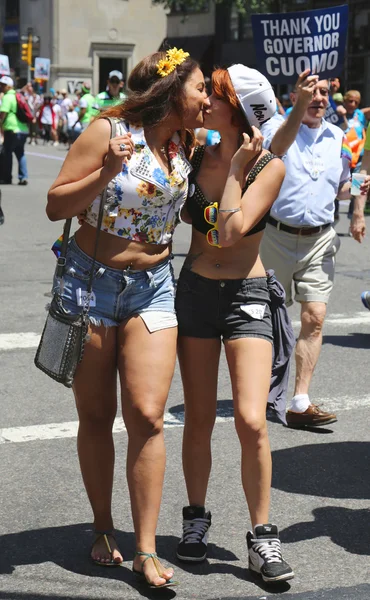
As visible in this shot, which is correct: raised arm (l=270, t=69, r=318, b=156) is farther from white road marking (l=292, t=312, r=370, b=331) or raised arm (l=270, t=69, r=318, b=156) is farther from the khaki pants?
white road marking (l=292, t=312, r=370, b=331)

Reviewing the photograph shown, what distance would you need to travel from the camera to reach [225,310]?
4258 millimetres

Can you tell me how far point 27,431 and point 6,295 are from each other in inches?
168

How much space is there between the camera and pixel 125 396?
4.02 meters

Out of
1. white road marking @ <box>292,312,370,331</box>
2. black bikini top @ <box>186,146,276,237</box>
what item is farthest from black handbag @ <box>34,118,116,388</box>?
white road marking @ <box>292,312,370,331</box>

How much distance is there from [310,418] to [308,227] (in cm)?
113

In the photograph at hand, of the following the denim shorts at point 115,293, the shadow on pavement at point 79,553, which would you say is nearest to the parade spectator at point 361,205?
the denim shorts at point 115,293

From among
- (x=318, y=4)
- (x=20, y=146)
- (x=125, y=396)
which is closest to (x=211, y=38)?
(x=318, y=4)

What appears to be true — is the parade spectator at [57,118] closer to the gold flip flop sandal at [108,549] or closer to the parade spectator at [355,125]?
the parade spectator at [355,125]

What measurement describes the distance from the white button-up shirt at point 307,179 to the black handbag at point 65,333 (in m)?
2.56

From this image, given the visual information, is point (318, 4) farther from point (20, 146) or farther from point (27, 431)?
point (27, 431)

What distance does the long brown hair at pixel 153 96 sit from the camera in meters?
3.97

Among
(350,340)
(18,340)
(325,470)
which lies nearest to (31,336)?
(18,340)

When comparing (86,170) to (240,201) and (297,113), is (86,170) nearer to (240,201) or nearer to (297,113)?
(240,201)

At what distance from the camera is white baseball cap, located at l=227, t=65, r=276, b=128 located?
4109mm
